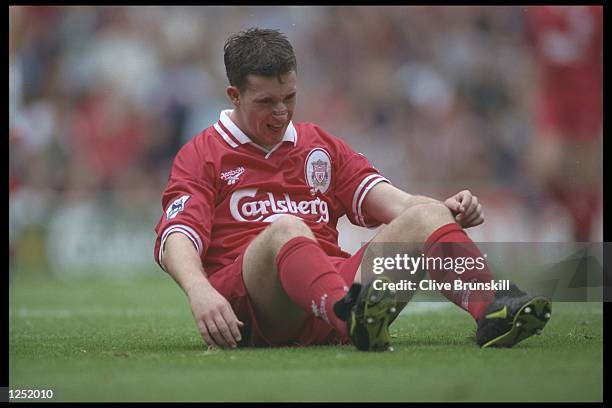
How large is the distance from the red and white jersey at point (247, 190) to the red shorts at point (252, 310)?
162 mm

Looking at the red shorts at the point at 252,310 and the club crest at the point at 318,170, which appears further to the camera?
the club crest at the point at 318,170

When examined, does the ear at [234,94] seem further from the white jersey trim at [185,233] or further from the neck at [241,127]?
the white jersey trim at [185,233]

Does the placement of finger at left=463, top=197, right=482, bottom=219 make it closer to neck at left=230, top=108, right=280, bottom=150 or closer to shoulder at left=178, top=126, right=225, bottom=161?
neck at left=230, top=108, right=280, bottom=150

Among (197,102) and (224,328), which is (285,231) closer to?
(224,328)

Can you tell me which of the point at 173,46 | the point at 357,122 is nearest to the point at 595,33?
the point at 357,122

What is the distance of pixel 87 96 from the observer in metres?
16.2

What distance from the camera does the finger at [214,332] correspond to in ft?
15.5

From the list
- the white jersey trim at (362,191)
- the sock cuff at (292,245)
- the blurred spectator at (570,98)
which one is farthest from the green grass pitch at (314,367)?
the blurred spectator at (570,98)

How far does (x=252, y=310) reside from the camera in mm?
5137

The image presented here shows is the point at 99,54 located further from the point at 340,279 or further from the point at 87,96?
the point at 340,279

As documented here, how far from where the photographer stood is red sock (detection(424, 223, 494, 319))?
483cm

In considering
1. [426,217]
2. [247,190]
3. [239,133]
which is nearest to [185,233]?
[247,190]
